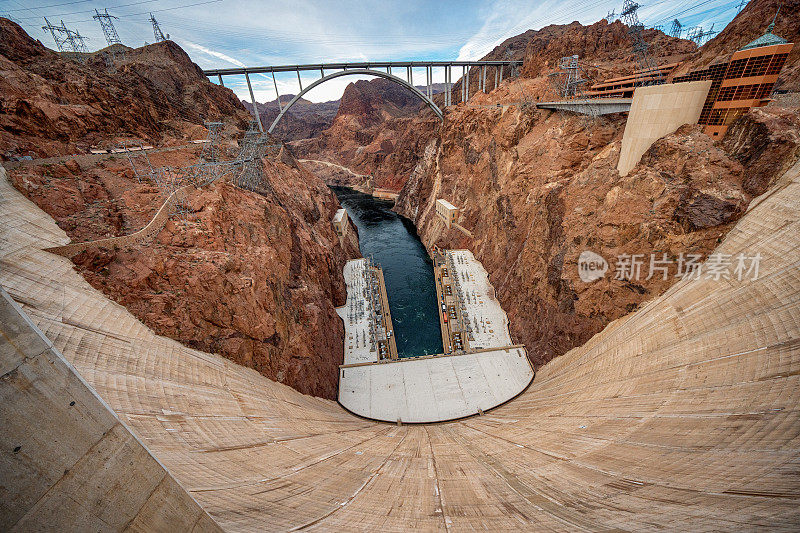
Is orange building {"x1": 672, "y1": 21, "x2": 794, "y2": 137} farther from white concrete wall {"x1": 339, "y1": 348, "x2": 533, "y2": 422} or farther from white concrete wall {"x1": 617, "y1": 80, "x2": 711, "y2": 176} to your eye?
white concrete wall {"x1": 339, "y1": 348, "x2": 533, "y2": 422}

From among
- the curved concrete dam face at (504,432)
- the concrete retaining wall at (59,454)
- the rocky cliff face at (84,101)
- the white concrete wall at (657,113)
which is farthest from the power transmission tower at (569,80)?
the concrete retaining wall at (59,454)

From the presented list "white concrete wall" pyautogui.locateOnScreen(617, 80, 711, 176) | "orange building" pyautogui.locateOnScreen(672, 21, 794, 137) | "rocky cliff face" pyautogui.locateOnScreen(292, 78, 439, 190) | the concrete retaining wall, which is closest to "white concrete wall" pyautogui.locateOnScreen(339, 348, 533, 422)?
"white concrete wall" pyautogui.locateOnScreen(617, 80, 711, 176)

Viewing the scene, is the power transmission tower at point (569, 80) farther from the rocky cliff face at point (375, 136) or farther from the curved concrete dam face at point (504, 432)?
the rocky cliff face at point (375, 136)

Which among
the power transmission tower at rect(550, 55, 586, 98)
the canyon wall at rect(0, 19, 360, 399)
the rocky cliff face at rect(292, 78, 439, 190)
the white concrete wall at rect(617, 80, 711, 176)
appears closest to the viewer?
the canyon wall at rect(0, 19, 360, 399)

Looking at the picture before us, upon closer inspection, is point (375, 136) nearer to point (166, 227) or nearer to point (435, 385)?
point (166, 227)

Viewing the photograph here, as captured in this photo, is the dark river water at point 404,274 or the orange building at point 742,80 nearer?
the orange building at point 742,80

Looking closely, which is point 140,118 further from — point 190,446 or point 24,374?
point 24,374
